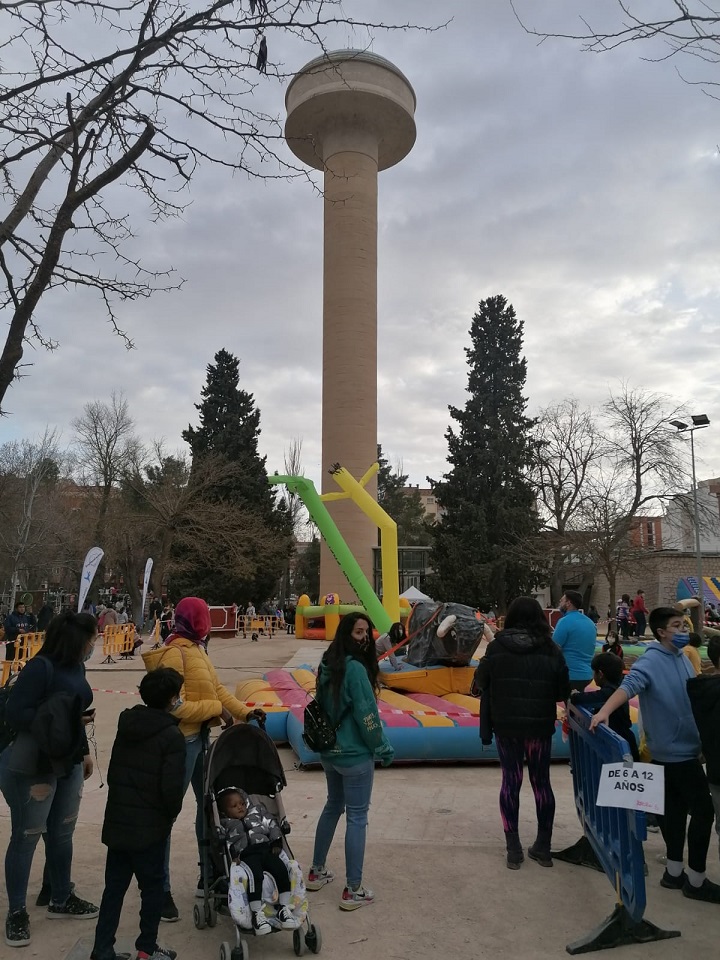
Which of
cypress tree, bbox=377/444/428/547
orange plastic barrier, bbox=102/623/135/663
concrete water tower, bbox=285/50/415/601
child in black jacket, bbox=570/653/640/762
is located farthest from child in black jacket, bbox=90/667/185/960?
cypress tree, bbox=377/444/428/547

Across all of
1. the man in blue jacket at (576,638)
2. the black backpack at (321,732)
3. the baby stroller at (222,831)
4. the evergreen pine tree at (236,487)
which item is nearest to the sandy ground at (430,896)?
→ the baby stroller at (222,831)

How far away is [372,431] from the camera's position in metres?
31.8

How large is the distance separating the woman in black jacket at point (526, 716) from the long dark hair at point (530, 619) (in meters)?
0.03

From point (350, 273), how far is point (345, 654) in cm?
2892

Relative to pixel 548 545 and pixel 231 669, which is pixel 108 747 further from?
pixel 548 545

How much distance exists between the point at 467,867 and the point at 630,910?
1.30m

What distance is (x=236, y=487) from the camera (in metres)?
40.0

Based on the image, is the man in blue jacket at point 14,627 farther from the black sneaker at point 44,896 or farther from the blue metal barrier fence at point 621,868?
the blue metal barrier fence at point 621,868

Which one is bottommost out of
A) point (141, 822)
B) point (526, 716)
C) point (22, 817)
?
point (22, 817)

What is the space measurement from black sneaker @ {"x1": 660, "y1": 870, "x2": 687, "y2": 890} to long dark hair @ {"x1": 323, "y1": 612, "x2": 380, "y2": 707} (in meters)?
2.12

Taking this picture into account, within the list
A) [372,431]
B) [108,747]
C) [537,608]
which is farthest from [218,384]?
[537,608]

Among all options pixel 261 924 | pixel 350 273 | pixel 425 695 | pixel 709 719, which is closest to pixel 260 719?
pixel 261 924

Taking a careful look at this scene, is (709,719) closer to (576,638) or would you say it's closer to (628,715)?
(628,715)

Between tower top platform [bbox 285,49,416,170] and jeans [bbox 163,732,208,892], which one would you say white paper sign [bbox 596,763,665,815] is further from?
tower top platform [bbox 285,49,416,170]
